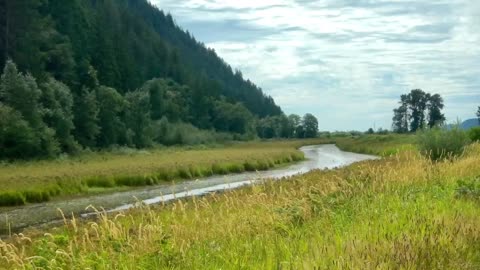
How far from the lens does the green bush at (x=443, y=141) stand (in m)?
28.2

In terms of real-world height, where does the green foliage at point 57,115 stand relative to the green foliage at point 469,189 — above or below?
above

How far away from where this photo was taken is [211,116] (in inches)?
5881

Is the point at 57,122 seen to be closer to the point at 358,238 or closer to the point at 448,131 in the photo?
the point at 448,131

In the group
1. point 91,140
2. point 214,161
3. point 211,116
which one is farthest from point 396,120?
point 214,161

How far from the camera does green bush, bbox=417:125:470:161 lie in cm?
2823

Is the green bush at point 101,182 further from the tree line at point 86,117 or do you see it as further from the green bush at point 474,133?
the green bush at point 474,133

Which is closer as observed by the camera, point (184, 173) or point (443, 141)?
point (443, 141)

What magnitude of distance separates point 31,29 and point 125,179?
40.2m

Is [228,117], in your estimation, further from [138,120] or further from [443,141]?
[443,141]

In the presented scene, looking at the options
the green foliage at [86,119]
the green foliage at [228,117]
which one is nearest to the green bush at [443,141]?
the green foliage at [86,119]

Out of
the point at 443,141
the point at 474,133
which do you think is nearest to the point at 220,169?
the point at 474,133

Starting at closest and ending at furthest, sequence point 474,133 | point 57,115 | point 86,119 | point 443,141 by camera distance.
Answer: point 443,141 < point 474,133 < point 57,115 < point 86,119

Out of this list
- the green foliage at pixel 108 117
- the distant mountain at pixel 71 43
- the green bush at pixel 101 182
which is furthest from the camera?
the green foliage at pixel 108 117

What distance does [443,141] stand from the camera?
28.5m
